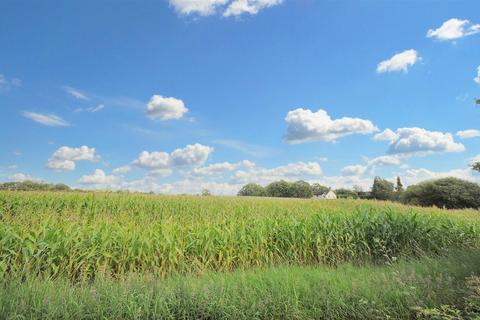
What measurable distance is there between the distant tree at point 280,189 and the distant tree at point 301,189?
2.06 feet

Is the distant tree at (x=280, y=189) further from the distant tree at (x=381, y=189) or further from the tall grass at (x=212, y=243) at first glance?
the tall grass at (x=212, y=243)

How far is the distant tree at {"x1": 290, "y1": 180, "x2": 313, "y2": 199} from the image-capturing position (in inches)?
2435

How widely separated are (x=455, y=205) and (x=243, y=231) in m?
35.8

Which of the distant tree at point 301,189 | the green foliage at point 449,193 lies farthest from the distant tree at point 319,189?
the green foliage at point 449,193

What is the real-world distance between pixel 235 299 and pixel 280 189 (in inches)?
2239

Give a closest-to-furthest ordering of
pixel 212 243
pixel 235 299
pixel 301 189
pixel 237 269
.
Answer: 1. pixel 235 299
2. pixel 237 269
3. pixel 212 243
4. pixel 301 189

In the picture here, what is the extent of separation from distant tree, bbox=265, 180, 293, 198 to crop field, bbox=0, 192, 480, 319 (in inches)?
1911

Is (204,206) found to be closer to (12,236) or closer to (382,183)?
(12,236)

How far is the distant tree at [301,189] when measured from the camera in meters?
61.9

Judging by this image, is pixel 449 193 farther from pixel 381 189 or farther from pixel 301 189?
pixel 301 189

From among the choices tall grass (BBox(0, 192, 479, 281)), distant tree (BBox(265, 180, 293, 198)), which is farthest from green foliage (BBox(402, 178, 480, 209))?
tall grass (BBox(0, 192, 479, 281))

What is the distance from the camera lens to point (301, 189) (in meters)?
62.7

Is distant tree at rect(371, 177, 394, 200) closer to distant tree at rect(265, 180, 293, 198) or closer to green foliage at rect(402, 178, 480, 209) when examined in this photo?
distant tree at rect(265, 180, 293, 198)

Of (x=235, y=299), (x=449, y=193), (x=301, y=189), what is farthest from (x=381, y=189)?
(x=235, y=299)
